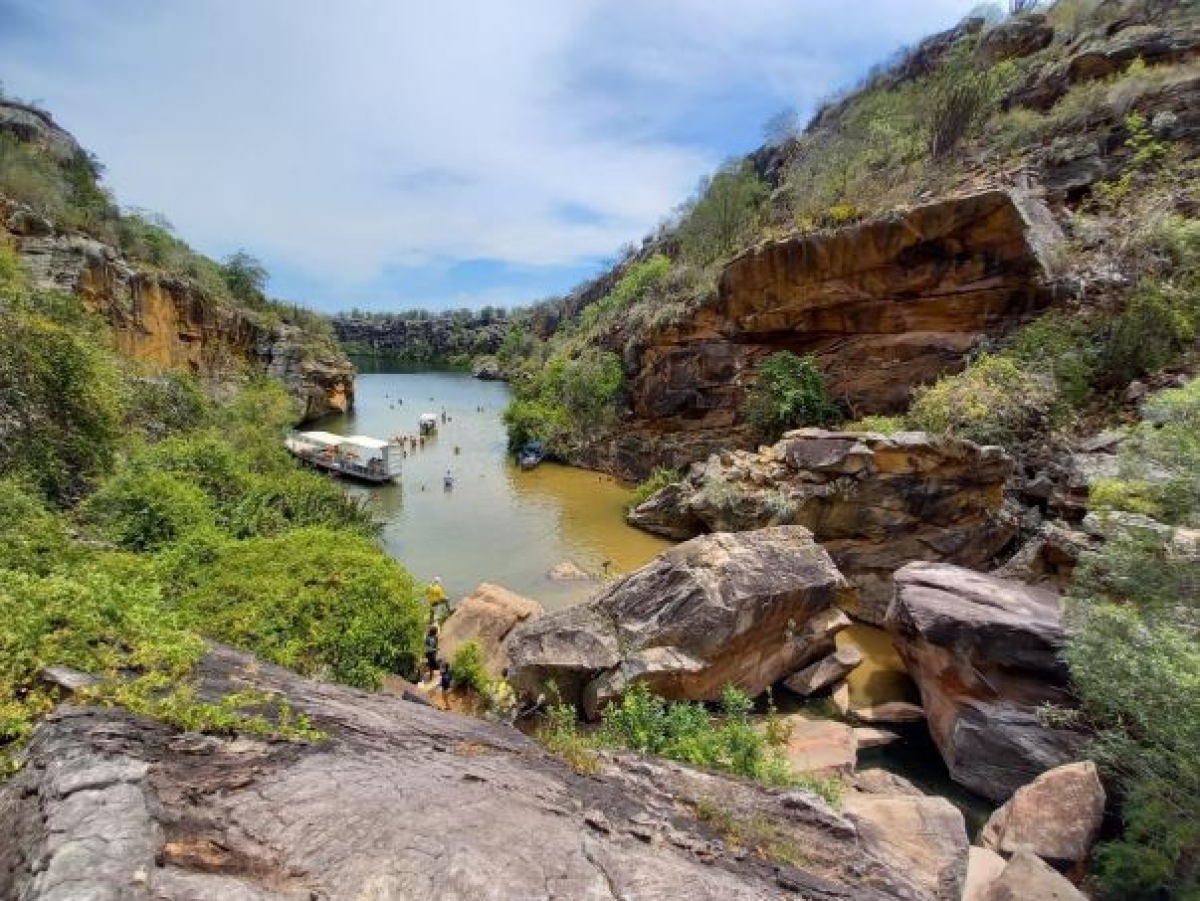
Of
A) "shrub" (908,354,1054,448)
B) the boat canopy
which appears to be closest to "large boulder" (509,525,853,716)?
"shrub" (908,354,1054,448)

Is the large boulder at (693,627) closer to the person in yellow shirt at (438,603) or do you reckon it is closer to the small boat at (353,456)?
the person in yellow shirt at (438,603)

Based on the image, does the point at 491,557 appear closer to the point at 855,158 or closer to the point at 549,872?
the point at 549,872

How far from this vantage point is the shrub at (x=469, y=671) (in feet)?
31.1

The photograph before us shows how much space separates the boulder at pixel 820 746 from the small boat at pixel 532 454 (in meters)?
21.0

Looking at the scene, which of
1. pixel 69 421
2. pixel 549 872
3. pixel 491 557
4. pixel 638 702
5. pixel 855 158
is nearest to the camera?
pixel 549 872

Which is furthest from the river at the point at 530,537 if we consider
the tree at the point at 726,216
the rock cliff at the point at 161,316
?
the tree at the point at 726,216

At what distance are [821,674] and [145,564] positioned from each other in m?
10.8

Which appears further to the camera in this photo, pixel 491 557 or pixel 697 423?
pixel 697 423

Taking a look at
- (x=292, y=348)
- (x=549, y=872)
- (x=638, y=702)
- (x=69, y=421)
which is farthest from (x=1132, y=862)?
(x=292, y=348)

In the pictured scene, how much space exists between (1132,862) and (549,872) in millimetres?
6657

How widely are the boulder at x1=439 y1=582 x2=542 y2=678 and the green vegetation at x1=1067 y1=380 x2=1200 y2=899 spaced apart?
27.4ft

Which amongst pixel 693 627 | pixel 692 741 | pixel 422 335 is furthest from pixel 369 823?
pixel 422 335

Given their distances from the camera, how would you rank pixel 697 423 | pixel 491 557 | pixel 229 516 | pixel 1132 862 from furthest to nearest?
pixel 697 423 → pixel 491 557 → pixel 229 516 → pixel 1132 862

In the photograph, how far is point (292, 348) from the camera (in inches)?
1526
